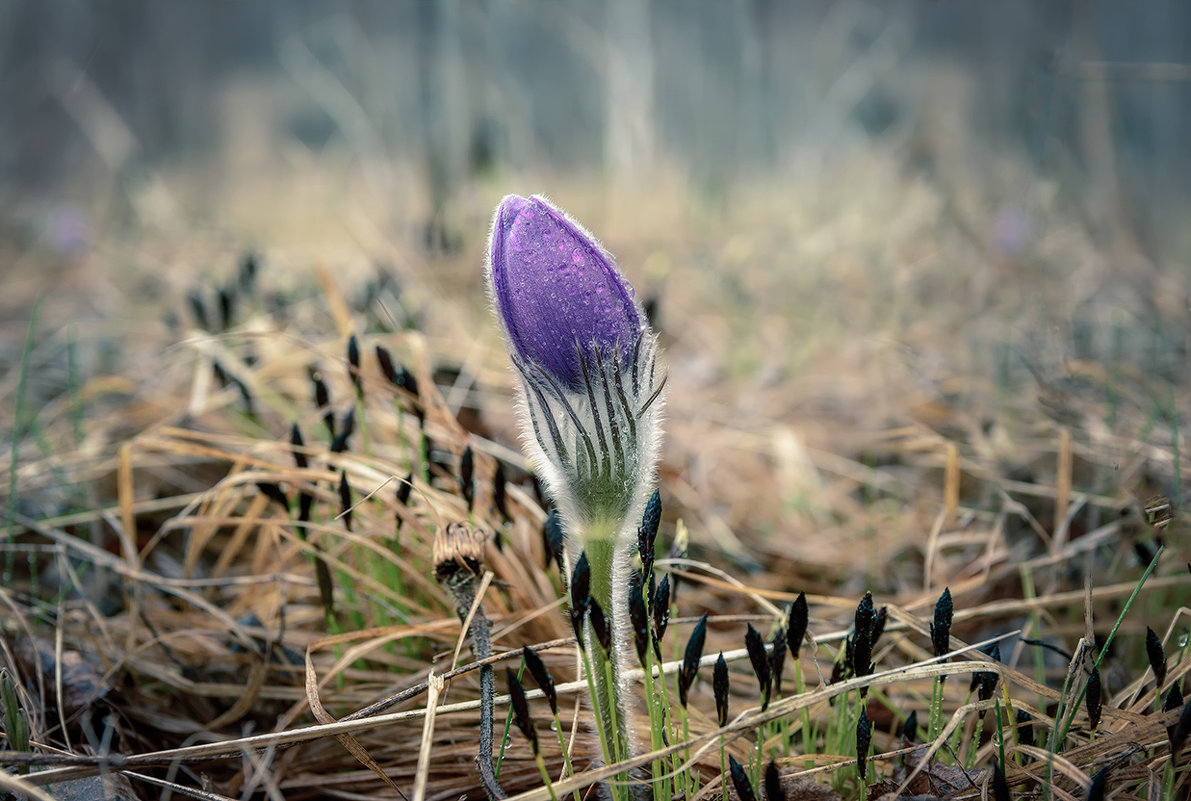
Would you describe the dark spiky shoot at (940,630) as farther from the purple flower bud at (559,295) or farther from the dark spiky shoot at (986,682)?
the purple flower bud at (559,295)

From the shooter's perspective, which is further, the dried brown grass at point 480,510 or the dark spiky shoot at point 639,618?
the dried brown grass at point 480,510

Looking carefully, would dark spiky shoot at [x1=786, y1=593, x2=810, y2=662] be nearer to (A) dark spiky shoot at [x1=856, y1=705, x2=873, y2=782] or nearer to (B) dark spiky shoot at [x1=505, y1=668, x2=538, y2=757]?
(A) dark spiky shoot at [x1=856, y1=705, x2=873, y2=782]

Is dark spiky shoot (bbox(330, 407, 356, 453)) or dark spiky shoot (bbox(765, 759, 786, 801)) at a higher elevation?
dark spiky shoot (bbox(330, 407, 356, 453))

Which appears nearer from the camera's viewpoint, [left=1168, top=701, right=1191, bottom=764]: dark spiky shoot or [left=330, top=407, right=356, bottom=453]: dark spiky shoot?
[left=1168, top=701, right=1191, bottom=764]: dark spiky shoot

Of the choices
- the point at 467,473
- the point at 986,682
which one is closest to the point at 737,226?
the point at 467,473

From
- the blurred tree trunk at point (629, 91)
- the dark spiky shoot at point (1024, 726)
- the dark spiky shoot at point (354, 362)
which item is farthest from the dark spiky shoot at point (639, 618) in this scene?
the blurred tree trunk at point (629, 91)

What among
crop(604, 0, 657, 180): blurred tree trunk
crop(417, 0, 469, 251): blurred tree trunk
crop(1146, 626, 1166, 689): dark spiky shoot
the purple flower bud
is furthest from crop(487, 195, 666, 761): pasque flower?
crop(604, 0, 657, 180): blurred tree trunk

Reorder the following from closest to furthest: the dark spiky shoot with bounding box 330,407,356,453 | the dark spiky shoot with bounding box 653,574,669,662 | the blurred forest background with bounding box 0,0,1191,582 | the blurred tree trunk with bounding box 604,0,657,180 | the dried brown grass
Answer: the dark spiky shoot with bounding box 653,574,669,662 < the dried brown grass < the dark spiky shoot with bounding box 330,407,356,453 < the blurred forest background with bounding box 0,0,1191,582 < the blurred tree trunk with bounding box 604,0,657,180

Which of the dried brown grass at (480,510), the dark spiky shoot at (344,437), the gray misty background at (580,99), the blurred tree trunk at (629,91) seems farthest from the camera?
the blurred tree trunk at (629,91)
